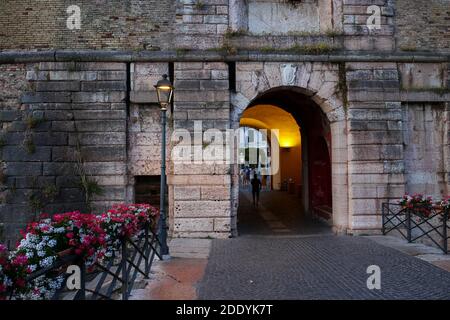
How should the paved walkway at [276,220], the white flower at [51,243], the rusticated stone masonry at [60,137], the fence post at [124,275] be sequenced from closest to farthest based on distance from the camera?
1. the white flower at [51,243]
2. the fence post at [124,275]
3. the rusticated stone masonry at [60,137]
4. the paved walkway at [276,220]

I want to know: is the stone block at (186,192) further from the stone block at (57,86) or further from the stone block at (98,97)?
the stone block at (57,86)

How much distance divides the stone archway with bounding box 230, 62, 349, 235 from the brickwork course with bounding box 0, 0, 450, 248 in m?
0.03

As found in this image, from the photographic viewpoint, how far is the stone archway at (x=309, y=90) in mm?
8250

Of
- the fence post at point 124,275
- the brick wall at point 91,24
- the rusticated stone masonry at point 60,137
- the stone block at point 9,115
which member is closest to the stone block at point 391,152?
the brick wall at point 91,24

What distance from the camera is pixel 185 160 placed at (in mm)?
7961

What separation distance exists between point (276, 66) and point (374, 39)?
8.65 feet

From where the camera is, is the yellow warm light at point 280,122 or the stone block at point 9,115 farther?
the yellow warm light at point 280,122

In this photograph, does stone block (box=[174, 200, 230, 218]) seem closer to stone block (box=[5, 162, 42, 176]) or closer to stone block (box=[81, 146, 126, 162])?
stone block (box=[81, 146, 126, 162])

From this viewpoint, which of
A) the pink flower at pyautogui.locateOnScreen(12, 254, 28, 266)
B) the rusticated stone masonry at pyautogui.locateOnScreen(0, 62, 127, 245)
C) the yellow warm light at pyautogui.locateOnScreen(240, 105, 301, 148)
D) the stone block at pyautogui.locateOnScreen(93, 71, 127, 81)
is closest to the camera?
the pink flower at pyautogui.locateOnScreen(12, 254, 28, 266)

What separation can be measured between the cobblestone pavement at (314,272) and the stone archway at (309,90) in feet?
4.79

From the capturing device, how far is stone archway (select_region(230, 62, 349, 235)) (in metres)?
8.25

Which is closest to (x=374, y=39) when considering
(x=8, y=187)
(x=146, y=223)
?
(x=146, y=223)

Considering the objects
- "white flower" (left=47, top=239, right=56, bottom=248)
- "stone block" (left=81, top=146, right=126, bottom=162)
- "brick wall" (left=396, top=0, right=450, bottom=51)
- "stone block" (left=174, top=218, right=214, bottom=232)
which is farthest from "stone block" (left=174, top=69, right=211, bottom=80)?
"white flower" (left=47, top=239, right=56, bottom=248)
